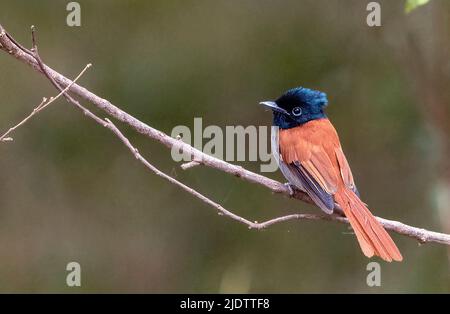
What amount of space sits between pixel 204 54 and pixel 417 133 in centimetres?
181

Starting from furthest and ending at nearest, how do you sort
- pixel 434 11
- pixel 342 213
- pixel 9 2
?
1. pixel 9 2
2. pixel 434 11
3. pixel 342 213

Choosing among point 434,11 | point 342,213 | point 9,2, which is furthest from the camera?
point 9,2

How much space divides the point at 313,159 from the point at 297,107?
507 mm

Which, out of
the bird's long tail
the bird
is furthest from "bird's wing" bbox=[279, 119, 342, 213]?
the bird's long tail

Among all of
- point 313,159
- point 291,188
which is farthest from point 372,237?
point 313,159

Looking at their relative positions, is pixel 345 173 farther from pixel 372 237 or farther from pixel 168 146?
pixel 168 146

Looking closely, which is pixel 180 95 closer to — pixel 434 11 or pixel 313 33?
pixel 313 33

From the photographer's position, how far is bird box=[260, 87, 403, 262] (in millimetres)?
4379

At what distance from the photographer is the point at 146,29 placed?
24.3 feet

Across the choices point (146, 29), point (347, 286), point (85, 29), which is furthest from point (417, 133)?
point (85, 29)

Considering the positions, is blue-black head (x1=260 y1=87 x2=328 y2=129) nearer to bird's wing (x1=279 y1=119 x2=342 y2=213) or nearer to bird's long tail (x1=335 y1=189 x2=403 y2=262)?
bird's wing (x1=279 y1=119 x2=342 y2=213)

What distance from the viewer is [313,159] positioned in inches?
190

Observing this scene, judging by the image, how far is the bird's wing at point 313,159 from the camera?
4.57m

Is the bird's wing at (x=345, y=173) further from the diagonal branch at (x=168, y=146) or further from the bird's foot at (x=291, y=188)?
the diagonal branch at (x=168, y=146)
